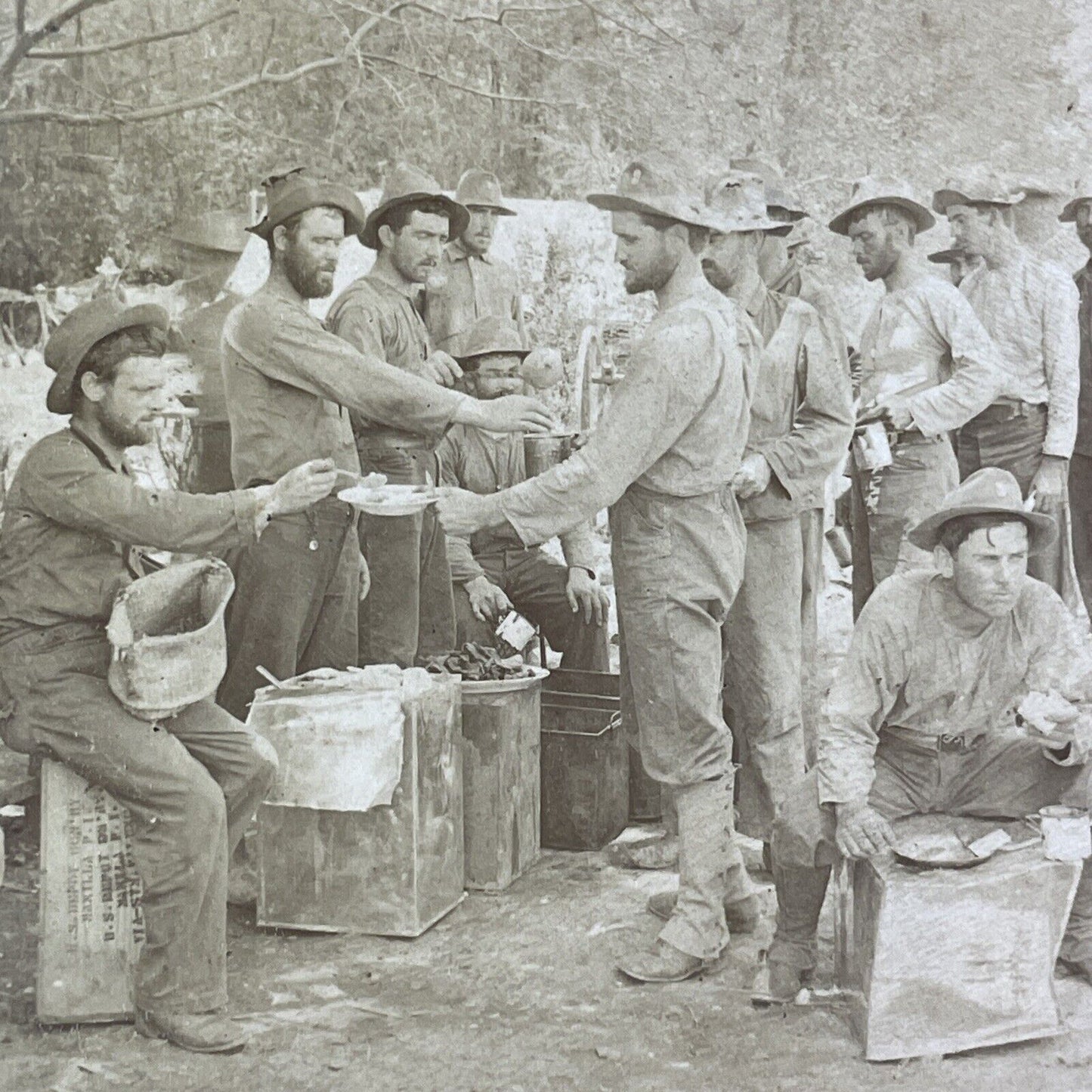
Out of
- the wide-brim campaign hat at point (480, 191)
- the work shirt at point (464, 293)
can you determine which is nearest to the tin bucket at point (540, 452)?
the work shirt at point (464, 293)

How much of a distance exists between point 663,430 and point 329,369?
109 cm

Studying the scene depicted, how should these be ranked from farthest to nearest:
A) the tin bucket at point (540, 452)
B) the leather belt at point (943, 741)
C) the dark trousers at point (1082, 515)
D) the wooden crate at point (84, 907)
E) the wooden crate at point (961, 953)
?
the dark trousers at point (1082, 515) → the tin bucket at point (540, 452) → the leather belt at point (943, 741) → the wooden crate at point (84, 907) → the wooden crate at point (961, 953)

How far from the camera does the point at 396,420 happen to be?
4375mm

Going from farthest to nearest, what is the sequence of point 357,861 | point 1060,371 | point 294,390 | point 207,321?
1. point 1060,371
2. point 207,321
3. point 294,390
4. point 357,861

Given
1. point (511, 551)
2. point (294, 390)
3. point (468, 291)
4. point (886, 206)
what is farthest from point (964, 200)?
point (294, 390)

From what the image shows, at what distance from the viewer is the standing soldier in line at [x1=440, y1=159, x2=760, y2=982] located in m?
3.83

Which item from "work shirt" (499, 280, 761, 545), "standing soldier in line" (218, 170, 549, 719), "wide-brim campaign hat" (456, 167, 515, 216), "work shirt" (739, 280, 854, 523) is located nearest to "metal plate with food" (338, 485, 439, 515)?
"work shirt" (499, 280, 761, 545)

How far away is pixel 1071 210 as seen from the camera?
18.3ft

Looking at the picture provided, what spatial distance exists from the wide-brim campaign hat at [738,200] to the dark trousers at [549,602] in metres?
1.47

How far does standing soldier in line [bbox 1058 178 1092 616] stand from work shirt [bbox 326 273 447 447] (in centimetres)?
285

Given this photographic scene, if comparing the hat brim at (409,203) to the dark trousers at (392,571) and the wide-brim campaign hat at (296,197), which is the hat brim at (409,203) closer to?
the wide-brim campaign hat at (296,197)

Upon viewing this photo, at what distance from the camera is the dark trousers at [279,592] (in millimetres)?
4438

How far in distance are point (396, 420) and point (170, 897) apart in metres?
1.58

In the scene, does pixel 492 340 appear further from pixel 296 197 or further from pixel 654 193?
pixel 654 193
